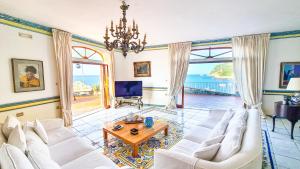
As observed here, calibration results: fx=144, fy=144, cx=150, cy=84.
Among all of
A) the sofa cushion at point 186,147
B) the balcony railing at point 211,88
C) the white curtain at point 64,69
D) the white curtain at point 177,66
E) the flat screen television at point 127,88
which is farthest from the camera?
the balcony railing at point 211,88

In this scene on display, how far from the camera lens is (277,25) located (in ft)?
12.2

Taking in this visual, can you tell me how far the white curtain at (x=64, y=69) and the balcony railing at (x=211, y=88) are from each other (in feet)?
18.2

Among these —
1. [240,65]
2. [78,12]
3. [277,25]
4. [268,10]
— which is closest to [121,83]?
[78,12]

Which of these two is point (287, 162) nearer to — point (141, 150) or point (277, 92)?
point (141, 150)

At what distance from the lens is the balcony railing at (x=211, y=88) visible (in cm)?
773

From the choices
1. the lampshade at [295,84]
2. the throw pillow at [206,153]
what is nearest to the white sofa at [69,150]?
the throw pillow at [206,153]

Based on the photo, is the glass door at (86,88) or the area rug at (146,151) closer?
the area rug at (146,151)

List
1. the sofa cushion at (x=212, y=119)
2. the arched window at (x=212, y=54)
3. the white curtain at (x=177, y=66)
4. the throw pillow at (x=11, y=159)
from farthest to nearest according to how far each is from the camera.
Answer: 1. the white curtain at (x=177, y=66)
2. the arched window at (x=212, y=54)
3. the sofa cushion at (x=212, y=119)
4. the throw pillow at (x=11, y=159)

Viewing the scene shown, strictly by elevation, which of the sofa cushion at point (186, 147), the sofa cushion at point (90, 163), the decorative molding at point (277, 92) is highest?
the decorative molding at point (277, 92)

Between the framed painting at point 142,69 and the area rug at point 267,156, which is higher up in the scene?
the framed painting at point 142,69

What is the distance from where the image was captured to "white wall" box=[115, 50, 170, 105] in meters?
6.10

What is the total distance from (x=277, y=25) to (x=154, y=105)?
4811 mm

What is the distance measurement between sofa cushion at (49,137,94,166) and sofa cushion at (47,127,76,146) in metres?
0.13

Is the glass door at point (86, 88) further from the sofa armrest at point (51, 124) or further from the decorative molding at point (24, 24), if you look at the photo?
the sofa armrest at point (51, 124)
